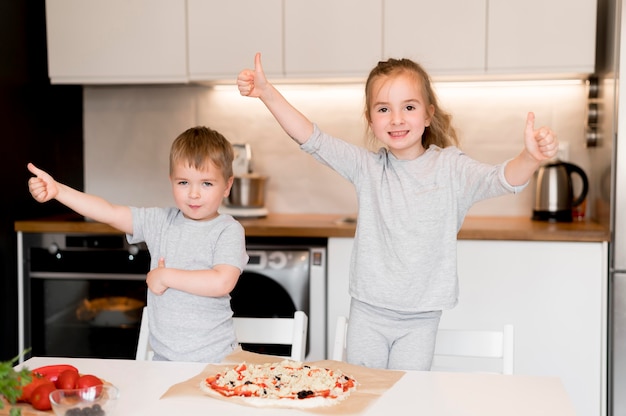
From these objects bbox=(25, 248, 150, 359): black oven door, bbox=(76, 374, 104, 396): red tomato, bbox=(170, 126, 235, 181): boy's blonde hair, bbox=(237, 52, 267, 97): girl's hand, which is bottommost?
bbox=(25, 248, 150, 359): black oven door

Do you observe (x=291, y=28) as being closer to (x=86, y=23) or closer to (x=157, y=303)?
(x=86, y=23)

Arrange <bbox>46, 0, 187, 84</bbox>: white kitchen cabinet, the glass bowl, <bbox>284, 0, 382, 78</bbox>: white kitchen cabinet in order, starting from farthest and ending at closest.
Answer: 1. <bbox>46, 0, 187, 84</bbox>: white kitchen cabinet
2. <bbox>284, 0, 382, 78</bbox>: white kitchen cabinet
3. the glass bowl

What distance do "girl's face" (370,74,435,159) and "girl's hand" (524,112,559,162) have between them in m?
0.35

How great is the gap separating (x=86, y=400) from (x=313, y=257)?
1659 mm

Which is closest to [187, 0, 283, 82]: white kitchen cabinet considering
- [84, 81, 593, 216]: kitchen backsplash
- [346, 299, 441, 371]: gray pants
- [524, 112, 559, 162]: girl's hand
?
[84, 81, 593, 216]: kitchen backsplash

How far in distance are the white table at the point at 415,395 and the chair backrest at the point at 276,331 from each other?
12.3 inches

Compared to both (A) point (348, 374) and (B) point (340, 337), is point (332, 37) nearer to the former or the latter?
(B) point (340, 337)

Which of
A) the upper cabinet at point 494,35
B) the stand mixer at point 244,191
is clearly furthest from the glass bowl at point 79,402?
the upper cabinet at point 494,35

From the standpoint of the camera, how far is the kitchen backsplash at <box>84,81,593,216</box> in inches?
122

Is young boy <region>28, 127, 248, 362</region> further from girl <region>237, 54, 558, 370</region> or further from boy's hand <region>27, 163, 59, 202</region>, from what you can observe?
girl <region>237, 54, 558, 370</region>

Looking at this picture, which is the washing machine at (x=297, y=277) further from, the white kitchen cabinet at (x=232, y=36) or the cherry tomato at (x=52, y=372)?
the cherry tomato at (x=52, y=372)

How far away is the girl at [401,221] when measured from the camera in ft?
5.82

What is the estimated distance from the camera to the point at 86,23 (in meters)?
3.04

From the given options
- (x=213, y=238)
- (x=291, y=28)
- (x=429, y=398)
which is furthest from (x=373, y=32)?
(x=429, y=398)
